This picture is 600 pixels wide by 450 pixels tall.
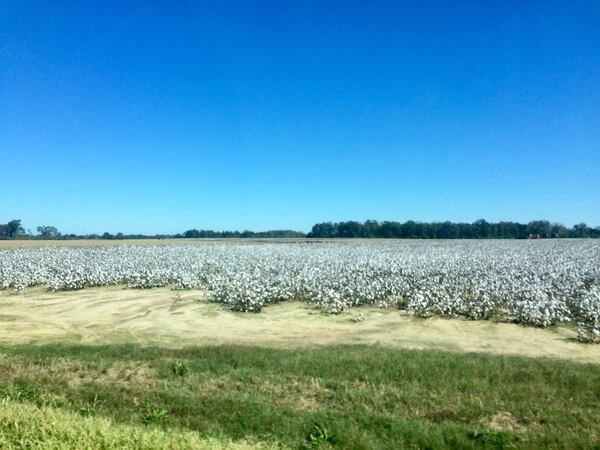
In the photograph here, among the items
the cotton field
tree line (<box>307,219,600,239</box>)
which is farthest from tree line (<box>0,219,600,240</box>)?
the cotton field

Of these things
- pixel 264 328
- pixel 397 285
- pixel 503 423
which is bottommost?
pixel 264 328

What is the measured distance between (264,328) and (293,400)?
22.3 feet

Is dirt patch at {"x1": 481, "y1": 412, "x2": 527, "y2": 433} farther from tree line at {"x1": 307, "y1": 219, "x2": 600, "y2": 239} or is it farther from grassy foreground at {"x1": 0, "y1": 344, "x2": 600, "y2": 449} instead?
tree line at {"x1": 307, "y1": 219, "x2": 600, "y2": 239}

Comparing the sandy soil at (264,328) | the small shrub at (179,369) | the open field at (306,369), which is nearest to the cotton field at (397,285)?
the open field at (306,369)

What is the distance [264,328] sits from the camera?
44.5 ft

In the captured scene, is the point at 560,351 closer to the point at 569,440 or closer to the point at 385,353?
the point at 385,353

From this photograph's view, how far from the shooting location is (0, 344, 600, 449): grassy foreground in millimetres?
4926

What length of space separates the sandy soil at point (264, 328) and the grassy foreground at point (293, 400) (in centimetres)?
193

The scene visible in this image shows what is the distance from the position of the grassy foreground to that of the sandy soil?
1926 millimetres

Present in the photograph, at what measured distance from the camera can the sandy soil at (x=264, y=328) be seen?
11414 millimetres

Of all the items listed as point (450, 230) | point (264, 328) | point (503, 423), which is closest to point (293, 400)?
point (503, 423)

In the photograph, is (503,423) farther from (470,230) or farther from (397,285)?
(470,230)

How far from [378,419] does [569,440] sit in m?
2.10

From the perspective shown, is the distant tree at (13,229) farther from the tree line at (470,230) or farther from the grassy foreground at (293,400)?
the grassy foreground at (293,400)
